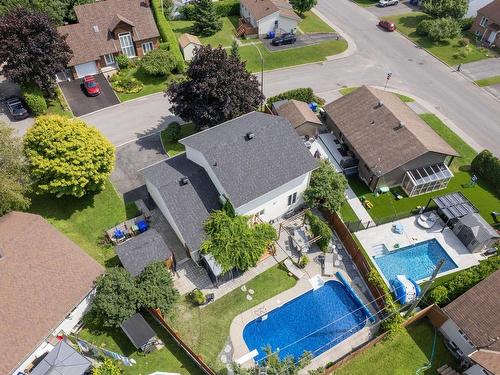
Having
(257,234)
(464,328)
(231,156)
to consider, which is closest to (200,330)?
(257,234)

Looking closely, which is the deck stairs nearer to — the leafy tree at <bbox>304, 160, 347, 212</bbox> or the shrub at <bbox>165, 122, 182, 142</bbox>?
the leafy tree at <bbox>304, 160, 347, 212</bbox>

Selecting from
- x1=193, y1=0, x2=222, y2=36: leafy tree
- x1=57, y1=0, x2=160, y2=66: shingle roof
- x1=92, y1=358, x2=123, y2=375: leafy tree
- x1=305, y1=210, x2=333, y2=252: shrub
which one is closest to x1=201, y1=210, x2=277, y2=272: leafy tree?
x1=305, y1=210, x2=333, y2=252: shrub

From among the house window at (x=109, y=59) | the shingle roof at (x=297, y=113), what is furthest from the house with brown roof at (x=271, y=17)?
the house window at (x=109, y=59)

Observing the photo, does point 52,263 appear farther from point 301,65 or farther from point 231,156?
point 301,65

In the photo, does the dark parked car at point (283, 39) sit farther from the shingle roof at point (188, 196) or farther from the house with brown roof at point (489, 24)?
the shingle roof at point (188, 196)

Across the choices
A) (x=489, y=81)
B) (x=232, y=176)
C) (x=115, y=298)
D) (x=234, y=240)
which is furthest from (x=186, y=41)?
(x=489, y=81)

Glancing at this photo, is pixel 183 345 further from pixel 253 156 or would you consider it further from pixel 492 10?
pixel 492 10
